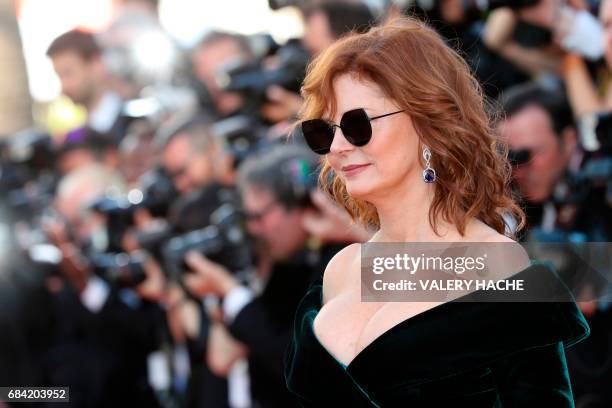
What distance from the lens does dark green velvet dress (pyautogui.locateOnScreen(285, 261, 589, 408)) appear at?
73.0 inches

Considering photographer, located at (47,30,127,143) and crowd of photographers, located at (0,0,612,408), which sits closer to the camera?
crowd of photographers, located at (0,0,612,408)

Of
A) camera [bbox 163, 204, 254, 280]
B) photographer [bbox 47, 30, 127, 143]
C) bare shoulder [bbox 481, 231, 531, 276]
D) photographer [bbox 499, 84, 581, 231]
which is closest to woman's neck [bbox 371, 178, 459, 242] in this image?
bare shoulder [bbox 481, 231, 531, 276]

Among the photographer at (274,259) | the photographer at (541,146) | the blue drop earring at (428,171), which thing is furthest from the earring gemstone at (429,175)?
the photographer at (274,259)

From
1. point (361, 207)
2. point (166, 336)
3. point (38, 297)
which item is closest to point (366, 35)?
point (361, 207)

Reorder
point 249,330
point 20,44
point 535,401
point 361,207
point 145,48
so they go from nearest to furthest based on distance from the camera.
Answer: point 535,401 → point 361,207 → point 249,330 → point 145,48 → point 20,44

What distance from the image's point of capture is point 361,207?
2260 millimetres

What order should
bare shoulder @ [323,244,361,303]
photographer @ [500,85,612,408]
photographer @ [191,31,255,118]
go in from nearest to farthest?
bare shoulder @ [323,244,361,303] → photographer @ [500,85,612,408] → photographer @ [191,31,255,118]

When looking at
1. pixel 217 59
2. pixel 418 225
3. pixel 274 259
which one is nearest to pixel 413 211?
pixel 418 225

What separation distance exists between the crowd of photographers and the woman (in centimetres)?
32

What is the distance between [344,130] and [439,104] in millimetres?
195

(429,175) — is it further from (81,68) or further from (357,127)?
(81,68)

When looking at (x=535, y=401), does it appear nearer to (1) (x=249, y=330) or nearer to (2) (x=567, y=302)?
(2) (x=567, y=302)

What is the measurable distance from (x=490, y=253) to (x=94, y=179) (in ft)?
13.9

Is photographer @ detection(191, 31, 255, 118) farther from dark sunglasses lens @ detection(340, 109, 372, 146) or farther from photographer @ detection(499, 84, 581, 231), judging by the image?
dark sunglasses lens @ detection(340, 109, 372, 146)
